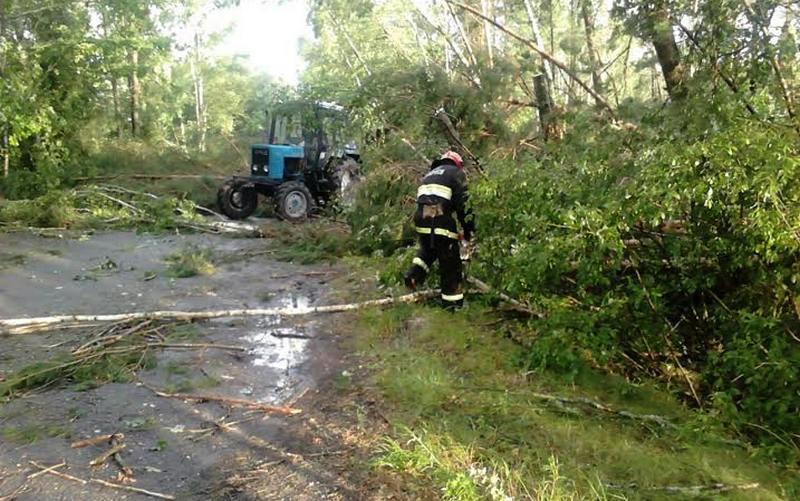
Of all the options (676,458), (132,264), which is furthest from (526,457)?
(132,264)

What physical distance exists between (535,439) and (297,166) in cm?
1122

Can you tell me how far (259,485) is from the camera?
295 cm

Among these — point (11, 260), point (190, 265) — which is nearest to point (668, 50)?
point (190, 265)

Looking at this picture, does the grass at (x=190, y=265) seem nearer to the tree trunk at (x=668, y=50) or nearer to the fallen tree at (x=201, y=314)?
the fallen tree at (x=201, y=314)

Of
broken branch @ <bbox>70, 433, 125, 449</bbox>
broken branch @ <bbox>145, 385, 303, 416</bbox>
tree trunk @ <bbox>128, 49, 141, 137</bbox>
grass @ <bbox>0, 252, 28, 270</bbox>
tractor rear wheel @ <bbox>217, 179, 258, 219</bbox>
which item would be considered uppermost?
tree trunk @ <bbox>128, 49, 141, 137</bbox>

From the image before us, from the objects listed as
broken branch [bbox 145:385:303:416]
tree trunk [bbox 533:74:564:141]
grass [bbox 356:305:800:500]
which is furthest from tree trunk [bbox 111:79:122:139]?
grass [bbox 356:305:800:500]

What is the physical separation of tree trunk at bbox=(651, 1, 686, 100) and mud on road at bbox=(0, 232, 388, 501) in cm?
362

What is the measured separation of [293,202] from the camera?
42.0 ft

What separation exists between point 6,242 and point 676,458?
1049 cm

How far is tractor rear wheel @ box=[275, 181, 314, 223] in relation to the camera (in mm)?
12586

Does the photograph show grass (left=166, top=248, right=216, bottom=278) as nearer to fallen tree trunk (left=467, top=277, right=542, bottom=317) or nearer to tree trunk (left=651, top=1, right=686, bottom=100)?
fallen tree trunk (left=467, top=277, right=542, bottom=317)

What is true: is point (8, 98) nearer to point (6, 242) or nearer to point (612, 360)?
point (6, 242)

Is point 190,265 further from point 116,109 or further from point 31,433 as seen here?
point 116,109

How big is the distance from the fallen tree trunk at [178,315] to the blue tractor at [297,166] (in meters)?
6.79
